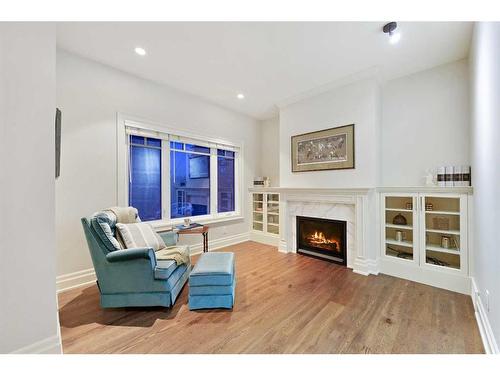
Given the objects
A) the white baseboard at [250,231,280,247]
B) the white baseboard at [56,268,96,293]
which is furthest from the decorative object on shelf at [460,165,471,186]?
the white baseboard at [56,268,96,293]

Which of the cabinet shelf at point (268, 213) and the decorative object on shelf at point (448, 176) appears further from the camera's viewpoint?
the cabinet shelf at point (268, 213)

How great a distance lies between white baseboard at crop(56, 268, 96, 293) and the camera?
8.19ft

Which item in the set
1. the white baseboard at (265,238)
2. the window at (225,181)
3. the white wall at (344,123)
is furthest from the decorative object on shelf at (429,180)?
the window at (225,181)

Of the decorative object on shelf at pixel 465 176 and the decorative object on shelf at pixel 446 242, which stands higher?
the decorative object on shelf at pixel 465 176

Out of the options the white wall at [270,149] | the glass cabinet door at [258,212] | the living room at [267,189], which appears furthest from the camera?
the white wall at [270,149]

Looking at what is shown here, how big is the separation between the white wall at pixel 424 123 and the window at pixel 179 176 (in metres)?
2.87

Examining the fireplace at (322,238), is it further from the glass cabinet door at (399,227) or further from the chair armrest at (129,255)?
the chair armrest at (129,255)

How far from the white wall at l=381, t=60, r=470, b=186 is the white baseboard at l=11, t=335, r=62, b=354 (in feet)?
13.1

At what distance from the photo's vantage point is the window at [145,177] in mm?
3230

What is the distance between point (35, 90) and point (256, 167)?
4054mm

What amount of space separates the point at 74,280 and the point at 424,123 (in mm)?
5125

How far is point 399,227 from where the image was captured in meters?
2.95

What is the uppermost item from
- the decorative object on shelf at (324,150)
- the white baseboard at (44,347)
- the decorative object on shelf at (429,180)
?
the decorative object on shelf at (324,150)

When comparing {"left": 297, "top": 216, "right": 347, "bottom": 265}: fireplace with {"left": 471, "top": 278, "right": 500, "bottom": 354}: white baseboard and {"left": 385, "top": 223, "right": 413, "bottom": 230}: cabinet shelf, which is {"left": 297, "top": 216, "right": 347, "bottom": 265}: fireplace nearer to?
{"left": 385, "top": 223, "right": 413, "bottom": 230}: cabinet shelf
